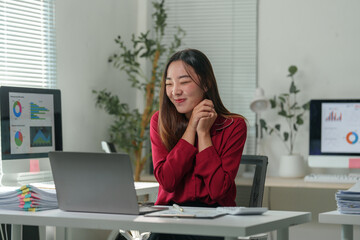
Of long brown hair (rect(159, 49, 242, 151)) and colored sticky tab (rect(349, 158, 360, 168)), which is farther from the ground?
long brown hair (rect(159, 49, 242, 151))

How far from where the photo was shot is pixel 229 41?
183 inches

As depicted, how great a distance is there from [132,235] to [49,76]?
1378mm

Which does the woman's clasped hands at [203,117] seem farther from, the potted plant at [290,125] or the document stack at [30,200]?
the potted plant at [290,125]

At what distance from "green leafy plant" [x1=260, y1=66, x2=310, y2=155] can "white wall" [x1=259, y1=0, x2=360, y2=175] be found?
47mm

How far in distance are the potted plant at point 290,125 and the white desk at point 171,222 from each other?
2250 millimetres

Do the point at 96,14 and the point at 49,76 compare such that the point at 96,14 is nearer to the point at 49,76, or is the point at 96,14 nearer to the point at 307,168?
the point at 49,76

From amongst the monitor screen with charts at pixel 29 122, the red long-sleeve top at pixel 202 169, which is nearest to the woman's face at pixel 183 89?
the red long-sleeve top at pixel 202 169

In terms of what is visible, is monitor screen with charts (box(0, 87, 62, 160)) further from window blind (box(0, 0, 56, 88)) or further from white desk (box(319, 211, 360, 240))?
white desk (box(319, 211, 360, 240))

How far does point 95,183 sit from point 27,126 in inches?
50.0

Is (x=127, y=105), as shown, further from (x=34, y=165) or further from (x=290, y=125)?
(x=34, y=165)

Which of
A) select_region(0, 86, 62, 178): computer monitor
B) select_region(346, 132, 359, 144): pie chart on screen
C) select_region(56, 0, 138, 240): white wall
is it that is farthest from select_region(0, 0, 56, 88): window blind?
select_region(346, 132, 359, 144): pie chart on screen

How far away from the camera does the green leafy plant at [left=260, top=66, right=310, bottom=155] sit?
169 inches

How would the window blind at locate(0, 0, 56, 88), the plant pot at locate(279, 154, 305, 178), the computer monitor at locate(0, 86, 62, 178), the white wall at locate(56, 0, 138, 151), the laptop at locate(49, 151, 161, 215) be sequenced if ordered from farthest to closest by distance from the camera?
1. the plant pot at locate(279, 154, 305, 178)
2. the white wall at locate(56, 0, 138, 151)
3. the window blind at locate(0, 0, 56, 88)
4. the computer monitor at locate(0, 86, 62, 178)
5. the laptop at locate(49, 151, 161, 215)

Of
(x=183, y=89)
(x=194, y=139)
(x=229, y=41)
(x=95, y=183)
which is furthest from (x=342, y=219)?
(x=229, y=41)
